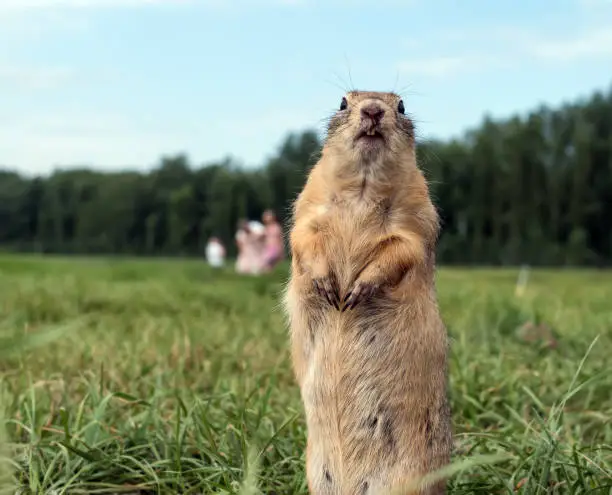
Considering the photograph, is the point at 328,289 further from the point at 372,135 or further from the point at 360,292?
the point at 372,135

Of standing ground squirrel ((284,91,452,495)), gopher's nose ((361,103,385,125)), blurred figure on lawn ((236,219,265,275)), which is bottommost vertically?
blurred figure on lawn ((236,219,265,275))

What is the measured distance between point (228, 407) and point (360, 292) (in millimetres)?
1476

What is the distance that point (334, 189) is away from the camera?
7.11ft

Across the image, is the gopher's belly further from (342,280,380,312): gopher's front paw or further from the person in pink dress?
the person in pink dress

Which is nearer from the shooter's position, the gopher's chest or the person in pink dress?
the gopher's chest

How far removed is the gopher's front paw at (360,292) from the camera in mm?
1994

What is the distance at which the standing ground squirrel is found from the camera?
1976mm

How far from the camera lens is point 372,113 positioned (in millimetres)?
2186

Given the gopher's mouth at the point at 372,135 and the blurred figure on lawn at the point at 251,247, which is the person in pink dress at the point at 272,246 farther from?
the gopher's mouth at the point at 372,135

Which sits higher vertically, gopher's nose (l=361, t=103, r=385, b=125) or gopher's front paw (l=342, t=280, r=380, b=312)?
gopher's nose (l=361, t=103, r=385, b=125)

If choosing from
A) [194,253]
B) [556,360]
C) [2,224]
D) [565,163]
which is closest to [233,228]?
[194,253]

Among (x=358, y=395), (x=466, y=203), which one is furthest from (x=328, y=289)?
(x=466, y=203)

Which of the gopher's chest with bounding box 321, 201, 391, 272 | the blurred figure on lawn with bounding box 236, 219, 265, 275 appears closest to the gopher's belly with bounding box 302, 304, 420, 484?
the gopher's chest with bounding box 321, 201, 391, 272

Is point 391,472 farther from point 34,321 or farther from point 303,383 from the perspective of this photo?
point 34,321
